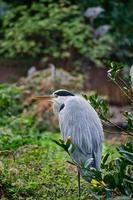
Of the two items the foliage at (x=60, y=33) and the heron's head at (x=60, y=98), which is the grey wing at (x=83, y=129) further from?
the foliage at (x=60, y=33)

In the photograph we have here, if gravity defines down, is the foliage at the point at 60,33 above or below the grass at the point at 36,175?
below

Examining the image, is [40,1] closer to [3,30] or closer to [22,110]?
[3,30]

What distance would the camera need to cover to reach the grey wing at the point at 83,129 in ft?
12.2

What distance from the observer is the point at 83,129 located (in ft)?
12.2

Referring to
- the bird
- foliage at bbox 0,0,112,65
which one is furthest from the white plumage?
foliage at bbox 0,0,112,65

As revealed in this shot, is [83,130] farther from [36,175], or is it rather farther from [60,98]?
[36,175]

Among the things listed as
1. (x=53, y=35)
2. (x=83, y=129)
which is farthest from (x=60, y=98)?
(x=53, y=35)

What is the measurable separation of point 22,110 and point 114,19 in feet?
14.0

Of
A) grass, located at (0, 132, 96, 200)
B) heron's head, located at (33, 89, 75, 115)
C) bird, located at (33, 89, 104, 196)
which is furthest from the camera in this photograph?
grass, located at (0, 132, 96, 200)

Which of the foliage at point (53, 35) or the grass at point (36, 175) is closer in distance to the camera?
the grass at point (36, 175)

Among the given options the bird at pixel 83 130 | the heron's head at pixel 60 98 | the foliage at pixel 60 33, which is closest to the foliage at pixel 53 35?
the foliage at pixel 60 33

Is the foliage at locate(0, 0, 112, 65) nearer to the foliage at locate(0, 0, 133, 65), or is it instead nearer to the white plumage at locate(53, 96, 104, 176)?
the foliage at locate(0, 0, 133, 65)

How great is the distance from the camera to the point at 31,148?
217 inches

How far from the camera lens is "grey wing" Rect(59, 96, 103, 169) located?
3711 mm
